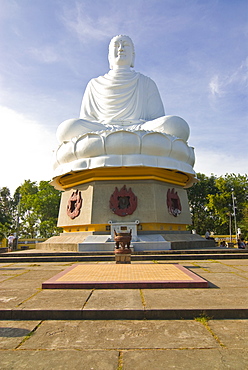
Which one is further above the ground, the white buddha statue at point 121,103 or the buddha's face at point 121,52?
the buddha's face at point 121,52

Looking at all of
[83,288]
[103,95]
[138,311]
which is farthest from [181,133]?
[138,311]

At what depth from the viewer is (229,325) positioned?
2.89 metres

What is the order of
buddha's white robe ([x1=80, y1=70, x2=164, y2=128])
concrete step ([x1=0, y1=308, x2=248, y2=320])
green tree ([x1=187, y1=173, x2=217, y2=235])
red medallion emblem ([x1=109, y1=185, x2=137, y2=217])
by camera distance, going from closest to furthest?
concrete step ([x1=0, y1=308, x2=248, y2=320]) → red medallion emblem ([x1=109, y1=185, x2=137, y2=217]) → buddha's white robe ([x1=80, y1=70, x2=164, y2=128]) → green tree ([x1=187, y1=173, x2=217, y2=235])

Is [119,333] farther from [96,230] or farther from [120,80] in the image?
[120,80]

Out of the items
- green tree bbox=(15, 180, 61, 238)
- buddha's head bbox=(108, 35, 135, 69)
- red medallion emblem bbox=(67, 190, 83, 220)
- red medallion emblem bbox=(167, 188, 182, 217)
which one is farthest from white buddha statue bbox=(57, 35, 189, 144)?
green tree bbox=(15, 180, 61, 238)

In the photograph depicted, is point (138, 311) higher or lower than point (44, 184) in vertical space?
lower

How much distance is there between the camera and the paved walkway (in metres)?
2.17

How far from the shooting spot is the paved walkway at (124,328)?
2.17 meters

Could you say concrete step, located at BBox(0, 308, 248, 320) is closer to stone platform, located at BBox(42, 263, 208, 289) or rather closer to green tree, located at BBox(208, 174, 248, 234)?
stone platform, located at BBox(42, 263, 208, 289)

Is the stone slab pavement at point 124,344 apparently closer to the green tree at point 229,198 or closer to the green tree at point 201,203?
the green tree at point 229,198

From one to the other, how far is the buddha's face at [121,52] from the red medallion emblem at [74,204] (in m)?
8.09

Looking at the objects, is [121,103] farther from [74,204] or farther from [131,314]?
[131,314]

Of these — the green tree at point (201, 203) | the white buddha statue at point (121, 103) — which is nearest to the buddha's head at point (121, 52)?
the white buddha statue at point (121, 103)

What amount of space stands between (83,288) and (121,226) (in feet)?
22.4
